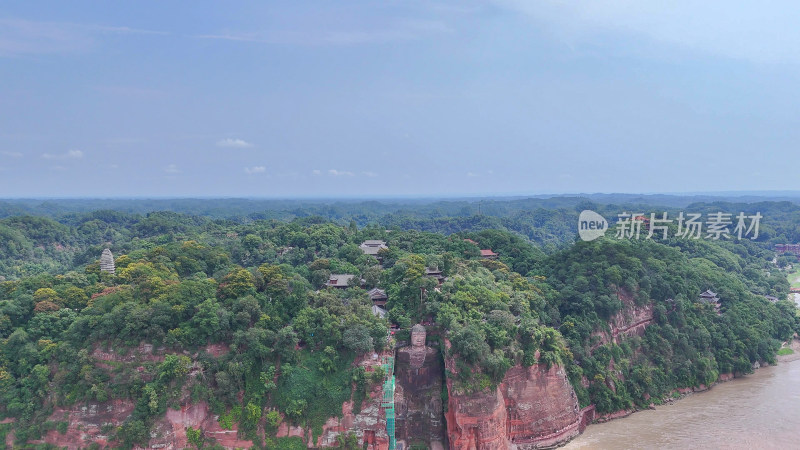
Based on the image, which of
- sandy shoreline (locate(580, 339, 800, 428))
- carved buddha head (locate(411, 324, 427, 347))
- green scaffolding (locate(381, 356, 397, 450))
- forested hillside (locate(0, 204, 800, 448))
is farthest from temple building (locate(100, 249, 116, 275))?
sandy shoreline (locate(580, 339, 800, 428))

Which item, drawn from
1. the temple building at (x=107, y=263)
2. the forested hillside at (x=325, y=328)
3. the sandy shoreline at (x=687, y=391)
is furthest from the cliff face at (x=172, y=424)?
the sandy shoreline at (x=687, y=391)

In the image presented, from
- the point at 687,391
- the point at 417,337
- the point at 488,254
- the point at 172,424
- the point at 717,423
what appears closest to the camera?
the point at 172,424

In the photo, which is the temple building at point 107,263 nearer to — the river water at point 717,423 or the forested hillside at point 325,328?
the forested hillside at point 325,328

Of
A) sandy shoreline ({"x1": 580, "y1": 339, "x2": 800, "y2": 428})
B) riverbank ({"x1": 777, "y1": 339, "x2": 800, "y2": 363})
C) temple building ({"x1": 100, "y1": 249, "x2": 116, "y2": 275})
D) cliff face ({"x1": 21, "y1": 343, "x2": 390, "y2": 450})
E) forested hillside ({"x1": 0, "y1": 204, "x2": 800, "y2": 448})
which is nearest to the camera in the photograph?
cliff face ({"x1": 21, "y1": 343, "x2": 390, "y2": 450})

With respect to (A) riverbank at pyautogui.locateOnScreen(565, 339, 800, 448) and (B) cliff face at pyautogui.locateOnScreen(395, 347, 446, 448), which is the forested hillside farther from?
(B) cliff face at pyautogui.locateOnScreen(395, 347, 446, 448)

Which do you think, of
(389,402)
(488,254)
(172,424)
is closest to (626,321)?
(488,254)

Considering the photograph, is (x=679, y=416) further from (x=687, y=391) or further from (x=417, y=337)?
(x=417, y=337)
